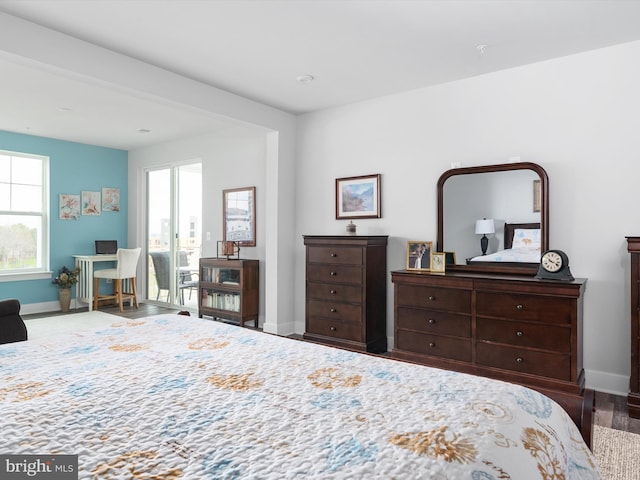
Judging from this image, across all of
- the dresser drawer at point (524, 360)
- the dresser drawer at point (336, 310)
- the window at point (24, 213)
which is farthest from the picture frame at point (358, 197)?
the window at point (24, 213)

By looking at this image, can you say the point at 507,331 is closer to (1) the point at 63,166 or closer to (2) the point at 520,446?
(2) the point at 520,446

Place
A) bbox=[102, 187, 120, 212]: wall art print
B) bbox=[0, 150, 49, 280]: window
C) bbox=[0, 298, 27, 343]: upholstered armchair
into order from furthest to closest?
bbox=[102, 187, 120, 212]: wall art print < bbox=[0, 150, 49, 280]: window < bbox=[0, 298, 27, 343]: upholstered armchair

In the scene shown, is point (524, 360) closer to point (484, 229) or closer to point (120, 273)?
point (484, 229)

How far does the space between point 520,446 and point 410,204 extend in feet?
10.7

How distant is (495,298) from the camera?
3160 mm

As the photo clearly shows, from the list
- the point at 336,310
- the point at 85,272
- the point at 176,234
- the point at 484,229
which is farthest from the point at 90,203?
the point at 484,229

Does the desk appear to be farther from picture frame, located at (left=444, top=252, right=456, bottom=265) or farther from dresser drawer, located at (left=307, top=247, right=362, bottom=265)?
picture frame, located at (left=444, top=252, right=456, bottom=265)

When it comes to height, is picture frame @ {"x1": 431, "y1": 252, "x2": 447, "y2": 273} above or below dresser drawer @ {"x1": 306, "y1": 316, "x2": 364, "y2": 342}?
above

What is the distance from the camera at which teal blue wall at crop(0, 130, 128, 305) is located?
6.05m

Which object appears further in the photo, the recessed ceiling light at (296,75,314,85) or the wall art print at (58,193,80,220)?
the wall art print at (58,193,80,220)

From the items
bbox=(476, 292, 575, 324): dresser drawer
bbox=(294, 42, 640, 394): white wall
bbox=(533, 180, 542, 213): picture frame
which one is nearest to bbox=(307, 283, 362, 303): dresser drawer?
bbox=(294, 42, 640, 394): white wall

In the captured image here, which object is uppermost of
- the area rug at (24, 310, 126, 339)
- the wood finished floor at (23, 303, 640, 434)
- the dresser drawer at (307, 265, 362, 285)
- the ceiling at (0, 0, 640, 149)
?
the ceiling at (0, 0, 640, 149)

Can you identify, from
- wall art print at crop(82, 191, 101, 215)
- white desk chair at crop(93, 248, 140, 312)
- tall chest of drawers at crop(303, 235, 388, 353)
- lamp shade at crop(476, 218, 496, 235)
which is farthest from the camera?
wall art print at crop(82, 191, 101, 215)

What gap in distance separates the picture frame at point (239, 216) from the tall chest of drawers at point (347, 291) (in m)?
1.31
